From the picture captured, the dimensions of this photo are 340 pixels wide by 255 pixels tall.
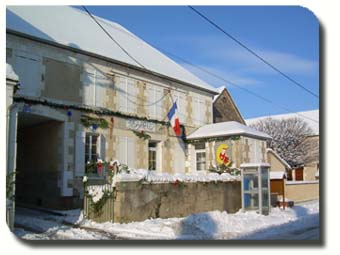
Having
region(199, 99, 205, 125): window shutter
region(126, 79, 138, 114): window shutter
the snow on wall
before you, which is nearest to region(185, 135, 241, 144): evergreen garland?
region(199, 99, 205, 125): window shutter

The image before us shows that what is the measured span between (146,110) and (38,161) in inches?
156

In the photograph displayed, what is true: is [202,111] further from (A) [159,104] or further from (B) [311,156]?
(B) [311,156]

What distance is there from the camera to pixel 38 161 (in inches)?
479

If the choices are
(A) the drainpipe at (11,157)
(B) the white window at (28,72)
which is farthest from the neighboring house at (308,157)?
(A) the drainpipe at (11,157)

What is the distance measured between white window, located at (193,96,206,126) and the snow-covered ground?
21.2 feet

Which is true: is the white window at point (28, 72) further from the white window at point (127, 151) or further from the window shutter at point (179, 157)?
the window shutter at point (179, 157)

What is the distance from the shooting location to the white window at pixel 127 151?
1305 cm

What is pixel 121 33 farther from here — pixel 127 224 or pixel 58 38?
pixel 127 224

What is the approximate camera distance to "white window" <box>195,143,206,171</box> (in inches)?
611

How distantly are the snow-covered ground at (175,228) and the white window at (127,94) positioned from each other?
430cm

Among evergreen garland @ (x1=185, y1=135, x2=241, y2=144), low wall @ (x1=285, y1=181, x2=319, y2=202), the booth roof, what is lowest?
low wall @ (x1=285, y1=181, x2=319, y2=202)

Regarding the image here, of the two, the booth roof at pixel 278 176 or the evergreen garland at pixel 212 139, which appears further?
the evergreen garland at pixel 212 139

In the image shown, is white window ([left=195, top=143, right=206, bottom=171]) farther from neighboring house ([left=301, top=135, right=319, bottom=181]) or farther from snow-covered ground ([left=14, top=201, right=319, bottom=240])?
neighboring house ([left=301, top=135, right=319, bottom=181])
